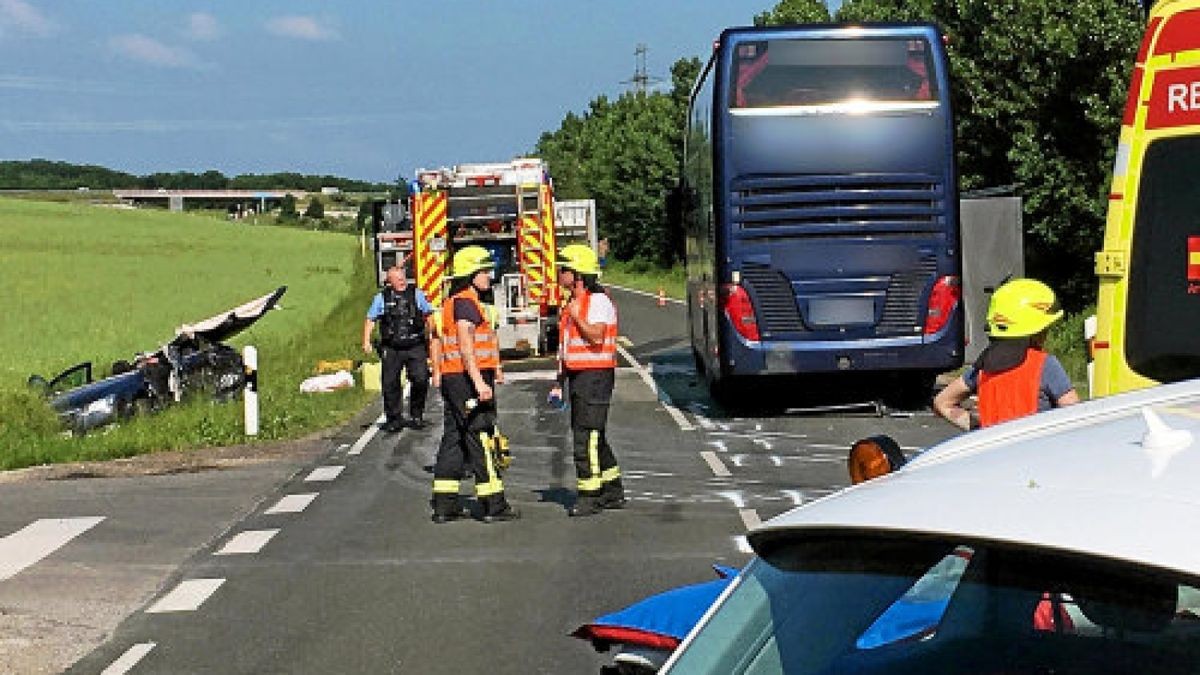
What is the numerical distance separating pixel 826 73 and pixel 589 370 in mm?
6885

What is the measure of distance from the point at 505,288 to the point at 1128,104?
2275 cm

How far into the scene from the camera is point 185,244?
319ft

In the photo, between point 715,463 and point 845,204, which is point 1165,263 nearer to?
point 715,463

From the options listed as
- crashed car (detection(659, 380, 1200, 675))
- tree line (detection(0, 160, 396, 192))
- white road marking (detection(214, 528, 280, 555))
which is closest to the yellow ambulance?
crashed car (detection(659, 380, 1200, 675))

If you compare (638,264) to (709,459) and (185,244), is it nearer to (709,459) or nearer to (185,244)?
(185,244)

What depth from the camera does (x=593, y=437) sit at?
1269 centimetres

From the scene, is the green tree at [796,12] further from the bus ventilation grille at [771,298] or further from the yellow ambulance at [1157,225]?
the yellow ambulance at [1157,225]

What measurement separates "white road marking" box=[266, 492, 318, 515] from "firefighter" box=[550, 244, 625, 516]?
2.17 metres

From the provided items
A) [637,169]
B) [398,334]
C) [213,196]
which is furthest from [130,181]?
[398,334]

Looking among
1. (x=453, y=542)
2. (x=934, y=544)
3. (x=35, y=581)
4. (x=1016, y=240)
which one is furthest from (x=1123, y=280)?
(x=1016, y=240)

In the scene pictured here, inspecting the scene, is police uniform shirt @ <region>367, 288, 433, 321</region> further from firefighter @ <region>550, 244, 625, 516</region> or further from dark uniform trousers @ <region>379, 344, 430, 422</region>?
firefighter @ <region>550, 244, 625, 516</region>

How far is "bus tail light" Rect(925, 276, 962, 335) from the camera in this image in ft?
61.1

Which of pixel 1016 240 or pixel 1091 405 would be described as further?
pixel 1016 240

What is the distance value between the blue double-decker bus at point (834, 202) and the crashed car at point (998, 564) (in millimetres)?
A: 15546
